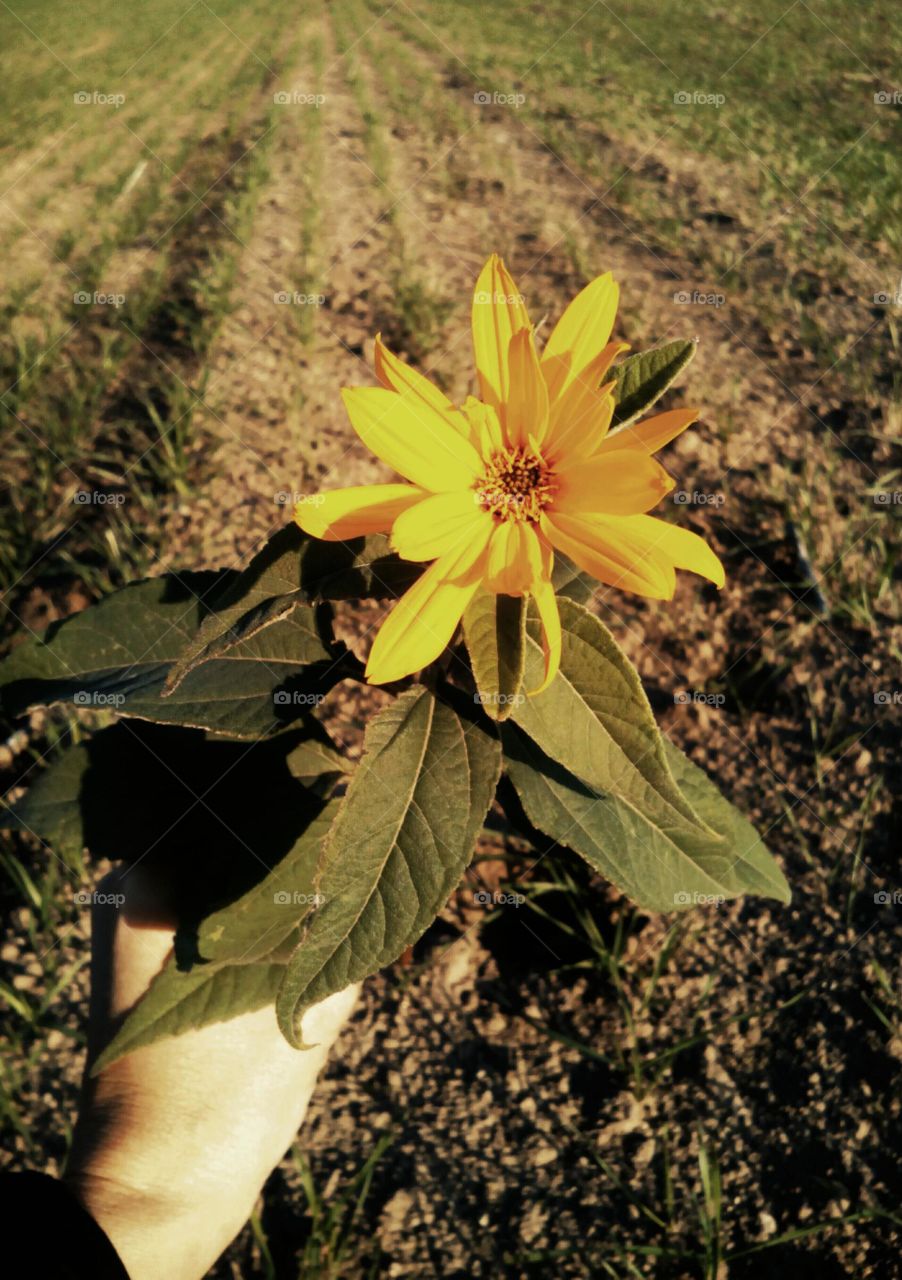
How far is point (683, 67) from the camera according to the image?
787cm

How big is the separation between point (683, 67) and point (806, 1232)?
8.44 m

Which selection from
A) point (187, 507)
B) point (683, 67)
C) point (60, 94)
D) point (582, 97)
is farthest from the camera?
point (60, 94)

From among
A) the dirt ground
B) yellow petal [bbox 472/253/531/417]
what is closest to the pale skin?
the dirt ground

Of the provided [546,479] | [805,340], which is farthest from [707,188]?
[546,479]

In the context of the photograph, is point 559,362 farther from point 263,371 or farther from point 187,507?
point 263,371

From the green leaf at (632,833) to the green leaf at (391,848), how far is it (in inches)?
5.9
